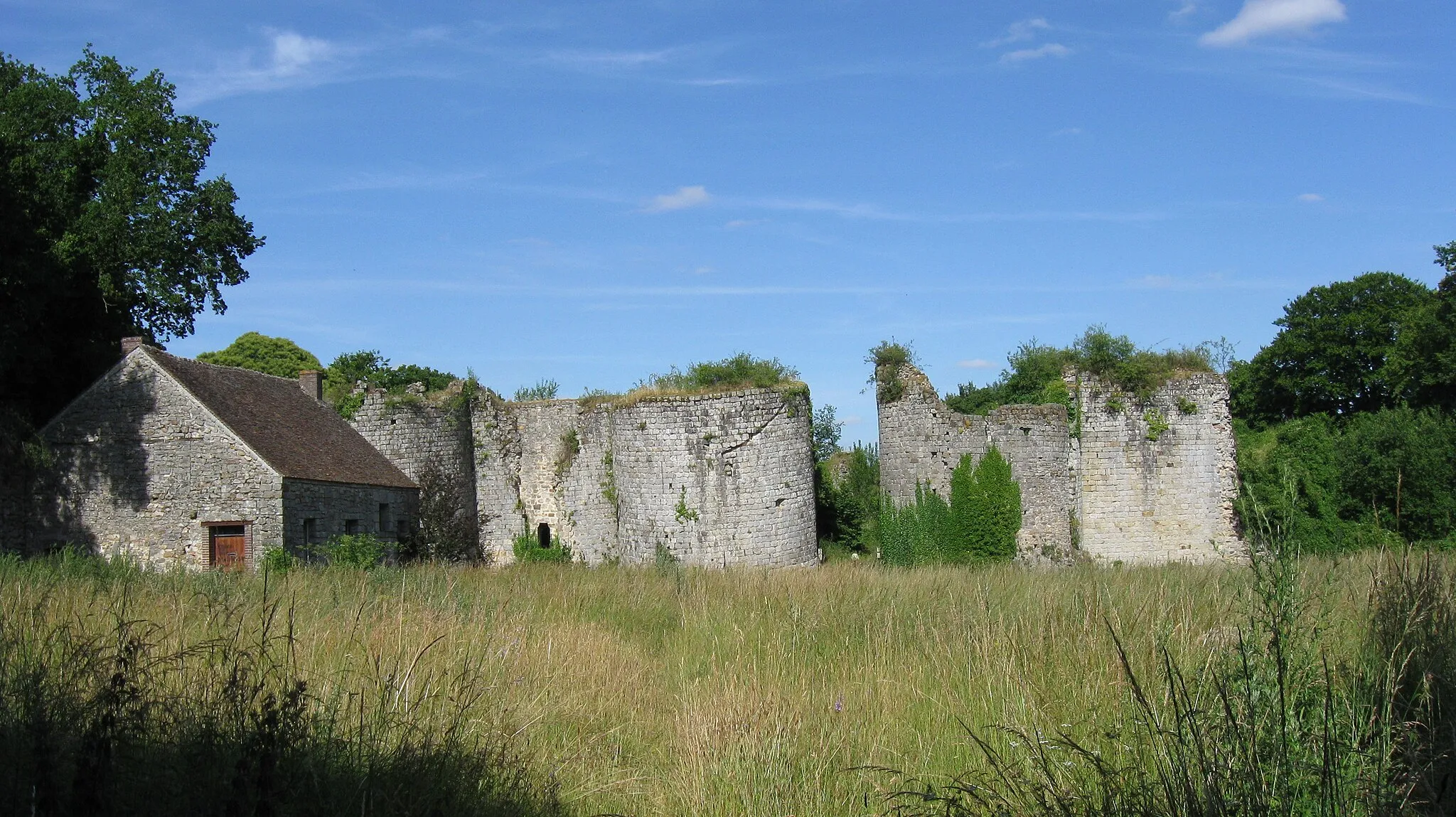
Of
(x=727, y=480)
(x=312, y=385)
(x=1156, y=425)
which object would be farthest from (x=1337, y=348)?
(x=312, y=385)

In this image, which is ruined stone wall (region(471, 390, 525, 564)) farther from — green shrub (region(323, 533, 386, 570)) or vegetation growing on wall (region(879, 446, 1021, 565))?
vegetation growing on wall (region(879, 446, 1021, 565))

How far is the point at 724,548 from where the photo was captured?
19.6 metres

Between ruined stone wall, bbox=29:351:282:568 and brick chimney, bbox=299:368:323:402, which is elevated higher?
brick chimney, bbox=299:368:323:402

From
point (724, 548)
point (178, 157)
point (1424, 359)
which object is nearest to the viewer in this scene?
point (724, 548)

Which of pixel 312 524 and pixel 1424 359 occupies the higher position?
pixel 1424 359

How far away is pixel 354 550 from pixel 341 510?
2418 millimetres

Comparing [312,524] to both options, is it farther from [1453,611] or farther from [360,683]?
[1453,611]

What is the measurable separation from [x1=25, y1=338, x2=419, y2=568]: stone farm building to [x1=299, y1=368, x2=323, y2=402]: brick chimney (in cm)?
320

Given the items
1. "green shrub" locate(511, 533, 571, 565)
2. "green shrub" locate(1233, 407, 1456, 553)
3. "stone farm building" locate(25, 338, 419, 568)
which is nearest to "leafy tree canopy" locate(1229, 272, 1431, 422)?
"green shrub" locate(1233, 407, 1456, 553)

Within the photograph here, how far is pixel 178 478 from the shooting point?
19625 millimetres

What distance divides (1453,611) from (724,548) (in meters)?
13.8

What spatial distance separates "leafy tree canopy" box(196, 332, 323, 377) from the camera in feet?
139

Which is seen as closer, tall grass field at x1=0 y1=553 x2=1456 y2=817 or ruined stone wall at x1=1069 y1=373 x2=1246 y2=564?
tall grass field at x1=0 y1=553 x2=1456 y2=817

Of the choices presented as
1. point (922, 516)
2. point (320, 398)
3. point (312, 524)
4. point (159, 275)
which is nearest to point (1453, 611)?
point (922, 516)
